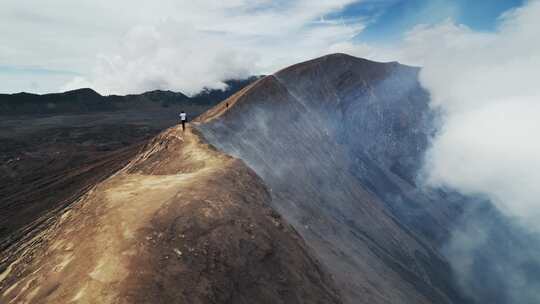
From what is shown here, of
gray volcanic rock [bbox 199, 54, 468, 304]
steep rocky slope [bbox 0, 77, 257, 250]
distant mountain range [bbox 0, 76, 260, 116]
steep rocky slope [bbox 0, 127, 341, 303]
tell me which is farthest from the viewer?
distant mountain range [bbox 0, 76, 260, 116]

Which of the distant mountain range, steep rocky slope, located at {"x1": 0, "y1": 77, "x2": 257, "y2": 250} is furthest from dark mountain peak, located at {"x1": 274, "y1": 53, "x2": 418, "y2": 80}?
the distant mountain range

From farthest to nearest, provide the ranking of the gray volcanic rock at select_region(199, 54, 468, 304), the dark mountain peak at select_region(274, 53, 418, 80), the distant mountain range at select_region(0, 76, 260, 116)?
the distant mountain range at select_region(0, 76, 260, 116) < the dark mountain peak at select_region(274, 53, 418, 80) < the gray volcanic rock at select_region(199, 54, 468, 304)

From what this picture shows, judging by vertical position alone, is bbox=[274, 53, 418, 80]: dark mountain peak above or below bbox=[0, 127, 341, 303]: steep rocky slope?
above

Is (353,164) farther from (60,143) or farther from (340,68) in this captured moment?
(60,143)

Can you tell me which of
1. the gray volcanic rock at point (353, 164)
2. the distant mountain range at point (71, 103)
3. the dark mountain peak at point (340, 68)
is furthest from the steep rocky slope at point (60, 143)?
the dark mountain peak at point (340, 68)

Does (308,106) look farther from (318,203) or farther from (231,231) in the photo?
(231,231)

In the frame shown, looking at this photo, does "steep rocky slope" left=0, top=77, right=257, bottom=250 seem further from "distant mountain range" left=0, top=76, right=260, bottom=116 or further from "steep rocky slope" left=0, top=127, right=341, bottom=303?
"steep rocky slope" left=0, top=127, right=341, bottom=303

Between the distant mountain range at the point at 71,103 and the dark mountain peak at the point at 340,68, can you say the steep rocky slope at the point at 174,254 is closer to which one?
the dark mountain peak at the point at 340,68
